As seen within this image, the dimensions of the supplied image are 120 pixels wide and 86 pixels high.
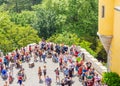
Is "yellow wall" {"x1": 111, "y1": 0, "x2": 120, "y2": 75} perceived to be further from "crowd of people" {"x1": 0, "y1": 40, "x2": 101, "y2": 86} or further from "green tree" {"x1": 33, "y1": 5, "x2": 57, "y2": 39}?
"green tree" {"x1": 33, "y1": 5, "x2": 57, "y2": 39}

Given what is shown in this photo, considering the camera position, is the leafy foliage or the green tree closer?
the leafy foliage

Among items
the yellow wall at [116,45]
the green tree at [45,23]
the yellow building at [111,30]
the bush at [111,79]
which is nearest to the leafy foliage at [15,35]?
the green tree at [45,23]

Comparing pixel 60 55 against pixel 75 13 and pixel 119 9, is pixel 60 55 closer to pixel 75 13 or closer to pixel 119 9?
pixel 119 9

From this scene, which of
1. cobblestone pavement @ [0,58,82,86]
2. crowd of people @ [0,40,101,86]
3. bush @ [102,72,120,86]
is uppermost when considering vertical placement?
bush @ [102,72,120,86]

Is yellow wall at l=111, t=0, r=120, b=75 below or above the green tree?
above

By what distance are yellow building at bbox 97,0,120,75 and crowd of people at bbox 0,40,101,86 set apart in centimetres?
216

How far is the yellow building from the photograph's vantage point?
3114 centimetres

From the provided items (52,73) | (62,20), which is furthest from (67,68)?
(62,20)

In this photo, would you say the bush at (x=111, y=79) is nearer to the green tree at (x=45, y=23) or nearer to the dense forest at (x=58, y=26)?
the dense forest at (x=58, y=26)

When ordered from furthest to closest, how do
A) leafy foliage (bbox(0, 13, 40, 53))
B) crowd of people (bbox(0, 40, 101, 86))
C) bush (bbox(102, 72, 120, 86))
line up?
leafy foliage (bbox(0, 13, 40, 53)), crowd of people (bbox(0, 40, 101, 86)), bush (bbox(102, 72, 120, 86))

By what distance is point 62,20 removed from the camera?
227 feet

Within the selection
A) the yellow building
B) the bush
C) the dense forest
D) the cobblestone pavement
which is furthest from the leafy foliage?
the bush

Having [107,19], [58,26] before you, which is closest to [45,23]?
[58,26]

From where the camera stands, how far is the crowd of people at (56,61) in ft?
113
